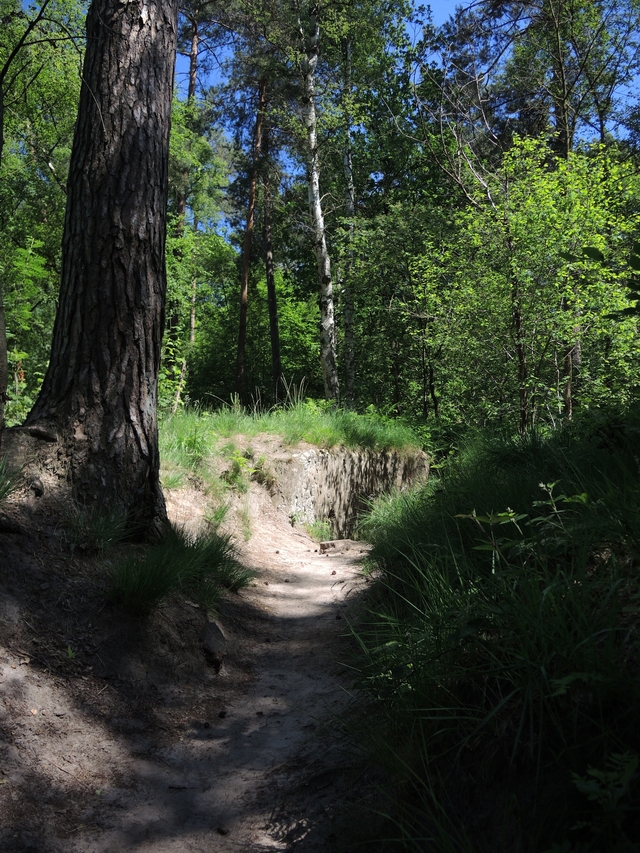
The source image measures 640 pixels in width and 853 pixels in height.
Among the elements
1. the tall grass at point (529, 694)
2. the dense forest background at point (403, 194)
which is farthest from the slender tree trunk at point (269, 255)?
the tall grass at point (529, 694)

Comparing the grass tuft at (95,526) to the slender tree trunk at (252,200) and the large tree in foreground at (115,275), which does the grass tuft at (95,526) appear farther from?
the slender tree trunk at (252,200)

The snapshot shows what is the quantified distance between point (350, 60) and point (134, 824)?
808 inches

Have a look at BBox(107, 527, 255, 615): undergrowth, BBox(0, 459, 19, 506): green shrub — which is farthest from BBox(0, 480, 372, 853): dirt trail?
BBox(0, 459, 19, 506): green shrub

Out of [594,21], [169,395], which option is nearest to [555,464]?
[169,395]

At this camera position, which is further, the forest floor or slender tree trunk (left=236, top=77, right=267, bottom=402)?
slender tree trunk (left=236, top=77, right=267, bottom=402)

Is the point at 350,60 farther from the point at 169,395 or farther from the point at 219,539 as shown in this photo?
the point at 219,539

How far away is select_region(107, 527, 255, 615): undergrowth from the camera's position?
3572mm

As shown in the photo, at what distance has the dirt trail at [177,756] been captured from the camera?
2324 mm

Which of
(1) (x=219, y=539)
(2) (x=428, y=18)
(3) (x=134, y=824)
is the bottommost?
(3) (x=134, y=824)

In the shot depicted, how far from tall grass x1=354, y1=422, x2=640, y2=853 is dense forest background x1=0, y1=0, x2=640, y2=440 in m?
1.16

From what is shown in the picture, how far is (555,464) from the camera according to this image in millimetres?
3795

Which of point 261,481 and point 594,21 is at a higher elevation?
point 594,21

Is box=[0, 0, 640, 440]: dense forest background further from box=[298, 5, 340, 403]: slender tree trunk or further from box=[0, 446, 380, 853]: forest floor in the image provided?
box=[0, 446, 380, 853]: forest floor

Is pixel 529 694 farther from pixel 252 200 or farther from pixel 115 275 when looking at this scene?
pixel 252 200
